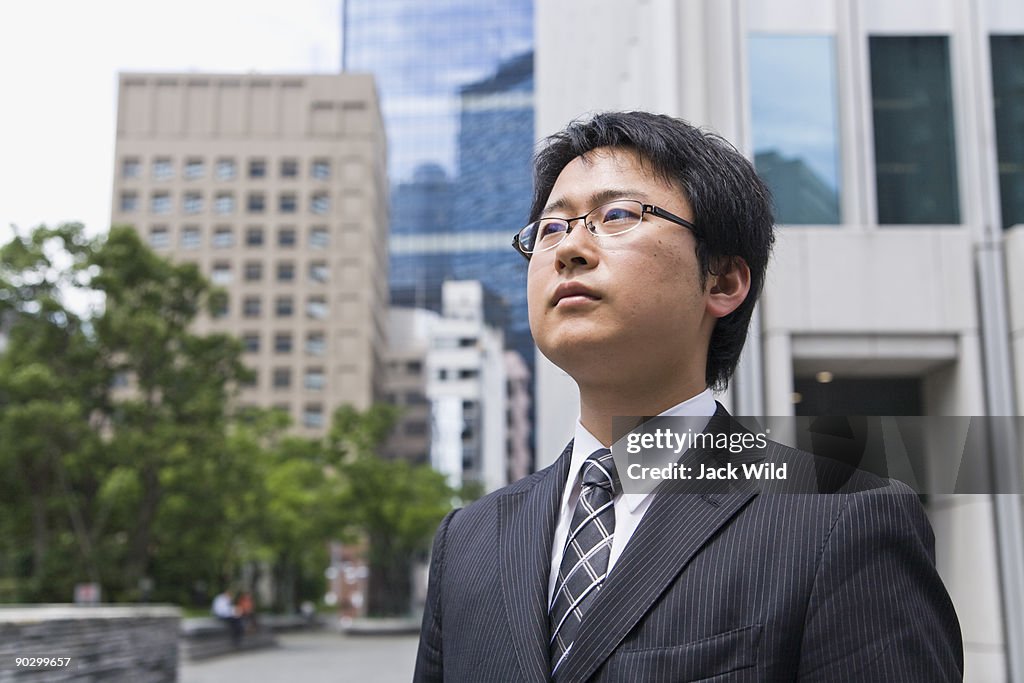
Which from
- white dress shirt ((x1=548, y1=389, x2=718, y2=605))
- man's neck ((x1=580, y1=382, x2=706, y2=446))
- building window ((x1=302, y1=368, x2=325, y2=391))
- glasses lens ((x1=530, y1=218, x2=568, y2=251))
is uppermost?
building window ((x1=302, y1=368, x2=325, y2=391))

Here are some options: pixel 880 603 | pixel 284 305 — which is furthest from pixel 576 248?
pixel 284 305

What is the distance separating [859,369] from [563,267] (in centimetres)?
1161

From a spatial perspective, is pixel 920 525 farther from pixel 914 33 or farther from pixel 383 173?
pixel 383 173

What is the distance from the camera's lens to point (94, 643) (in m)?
10.3

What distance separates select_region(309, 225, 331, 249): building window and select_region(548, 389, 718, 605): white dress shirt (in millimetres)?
77047

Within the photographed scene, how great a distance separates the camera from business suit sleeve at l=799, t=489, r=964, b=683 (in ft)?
4.46

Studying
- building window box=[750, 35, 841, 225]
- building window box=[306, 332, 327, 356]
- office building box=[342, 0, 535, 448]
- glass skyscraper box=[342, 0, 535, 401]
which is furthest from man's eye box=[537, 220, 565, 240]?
glass skyscraper box=[342, 0, 535, 401]

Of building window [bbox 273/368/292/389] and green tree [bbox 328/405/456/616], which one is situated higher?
building window [bbox 273/368/292/389]

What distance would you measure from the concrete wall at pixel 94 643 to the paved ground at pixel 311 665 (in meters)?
4.52

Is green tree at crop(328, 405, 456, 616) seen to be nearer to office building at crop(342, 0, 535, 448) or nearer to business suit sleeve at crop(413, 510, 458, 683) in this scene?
business suit sleeve at crop(413, 510, 458, 683)

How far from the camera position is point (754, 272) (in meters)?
1.86

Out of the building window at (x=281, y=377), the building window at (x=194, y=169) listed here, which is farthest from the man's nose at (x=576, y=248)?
the building window at (x=194, y=169)

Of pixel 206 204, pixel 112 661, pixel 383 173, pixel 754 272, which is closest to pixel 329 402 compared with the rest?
pixel 206 204

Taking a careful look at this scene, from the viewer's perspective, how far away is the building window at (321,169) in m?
78.3
